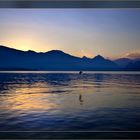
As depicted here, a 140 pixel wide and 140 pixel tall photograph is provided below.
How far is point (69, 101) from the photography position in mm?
2758

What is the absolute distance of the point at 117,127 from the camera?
2699mm

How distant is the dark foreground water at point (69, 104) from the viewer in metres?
2.70

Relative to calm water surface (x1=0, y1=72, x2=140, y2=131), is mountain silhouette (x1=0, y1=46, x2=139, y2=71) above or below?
above

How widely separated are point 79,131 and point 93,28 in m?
0.91

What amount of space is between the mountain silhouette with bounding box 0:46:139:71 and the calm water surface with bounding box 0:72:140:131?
0.20 feet

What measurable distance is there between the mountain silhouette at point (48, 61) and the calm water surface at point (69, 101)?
0.06 metres

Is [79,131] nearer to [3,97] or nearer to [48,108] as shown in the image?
[48,108]

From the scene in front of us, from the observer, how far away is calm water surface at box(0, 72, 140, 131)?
8.87 feet

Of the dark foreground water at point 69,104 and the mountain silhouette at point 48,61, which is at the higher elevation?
the mountain silhouette at point 48,61

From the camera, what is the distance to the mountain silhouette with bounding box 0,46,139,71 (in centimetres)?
278

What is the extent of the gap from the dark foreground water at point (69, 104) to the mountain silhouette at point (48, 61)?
2.4 inches

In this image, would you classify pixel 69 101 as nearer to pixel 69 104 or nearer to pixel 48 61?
pixel 69 104

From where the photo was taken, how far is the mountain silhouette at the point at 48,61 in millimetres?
2783

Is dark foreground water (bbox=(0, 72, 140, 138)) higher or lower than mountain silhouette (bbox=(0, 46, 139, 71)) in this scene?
lower
